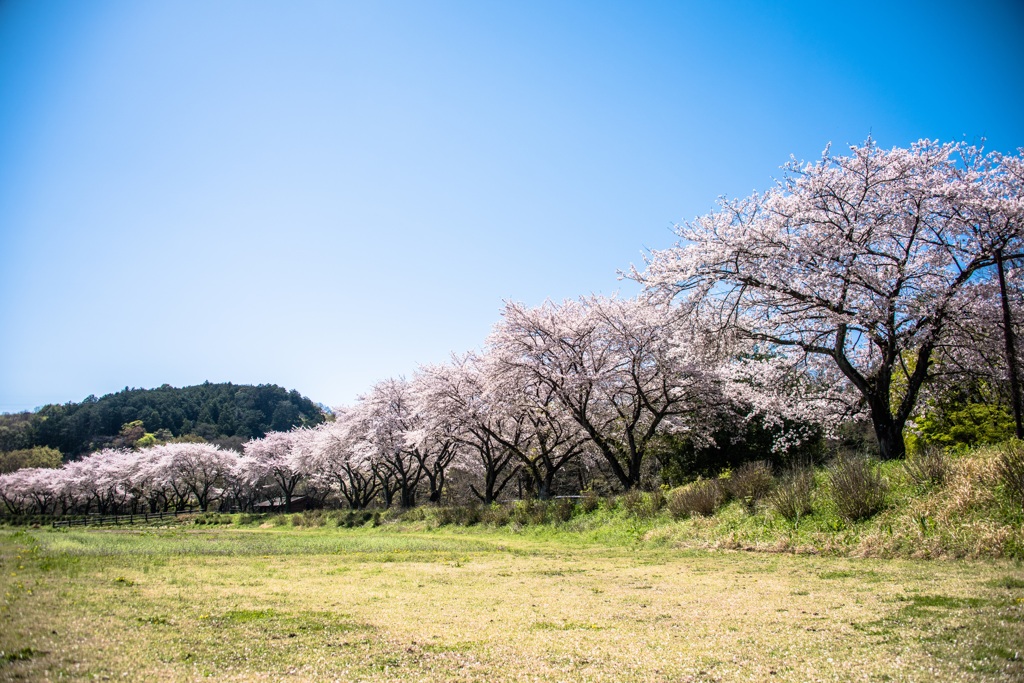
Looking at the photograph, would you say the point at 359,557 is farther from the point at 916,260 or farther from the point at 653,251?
the point at 916,260

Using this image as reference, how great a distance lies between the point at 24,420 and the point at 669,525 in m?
121

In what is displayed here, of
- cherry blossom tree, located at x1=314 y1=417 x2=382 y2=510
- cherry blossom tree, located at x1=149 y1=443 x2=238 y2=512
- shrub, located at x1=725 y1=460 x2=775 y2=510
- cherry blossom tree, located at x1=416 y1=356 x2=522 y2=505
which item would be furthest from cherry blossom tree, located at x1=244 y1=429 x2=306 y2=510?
shrub, located at x1=725 y1=460 x2=775 y2=510

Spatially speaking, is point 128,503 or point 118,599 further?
point 128,503

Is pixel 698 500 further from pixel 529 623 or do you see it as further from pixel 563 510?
pixel 529 623

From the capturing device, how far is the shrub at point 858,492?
10523mm

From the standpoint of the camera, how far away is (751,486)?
A: 1368 centimetres

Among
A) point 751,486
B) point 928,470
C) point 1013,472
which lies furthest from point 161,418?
point 1013,472

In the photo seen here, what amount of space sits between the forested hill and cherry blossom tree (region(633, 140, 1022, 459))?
81446mm

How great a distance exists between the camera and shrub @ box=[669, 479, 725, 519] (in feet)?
46.2

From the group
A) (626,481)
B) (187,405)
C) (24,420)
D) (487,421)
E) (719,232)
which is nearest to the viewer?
(719,232)

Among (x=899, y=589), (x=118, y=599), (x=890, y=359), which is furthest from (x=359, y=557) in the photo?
(x=890, y=359)

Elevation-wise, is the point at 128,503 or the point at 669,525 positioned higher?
the point at 669,525

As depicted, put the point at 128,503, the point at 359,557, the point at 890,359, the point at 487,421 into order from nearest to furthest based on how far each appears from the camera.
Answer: the point at 359,557 → the point at 890,359 → the point at 487,421 → the point at 128,503

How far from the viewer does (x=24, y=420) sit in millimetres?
96875
